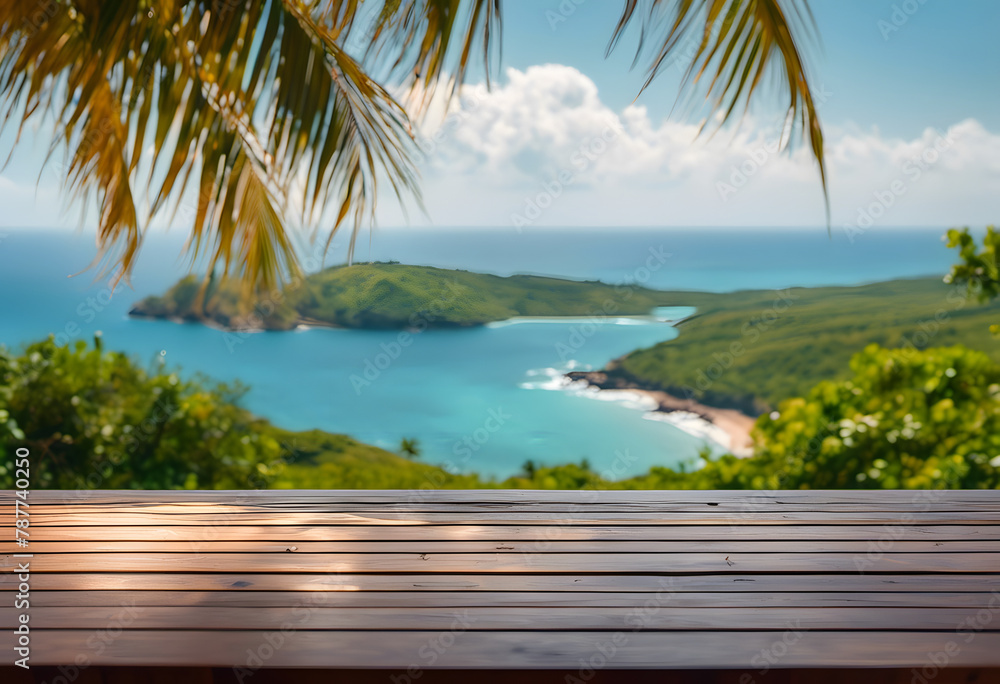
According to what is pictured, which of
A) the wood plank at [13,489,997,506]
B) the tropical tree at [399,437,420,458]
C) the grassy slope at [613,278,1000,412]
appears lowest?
the tropical tree at [399,437,420,458]

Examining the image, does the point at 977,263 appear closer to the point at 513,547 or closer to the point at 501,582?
the point at 513,547

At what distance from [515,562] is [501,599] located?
192mm

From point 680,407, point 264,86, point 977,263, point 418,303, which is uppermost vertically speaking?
point 264,86

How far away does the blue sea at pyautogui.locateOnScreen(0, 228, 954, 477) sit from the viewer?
14.1 feet

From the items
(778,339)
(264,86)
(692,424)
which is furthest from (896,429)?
(264,86)

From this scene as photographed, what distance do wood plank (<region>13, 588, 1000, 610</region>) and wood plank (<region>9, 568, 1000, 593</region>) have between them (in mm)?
20

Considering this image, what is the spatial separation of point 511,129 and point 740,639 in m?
3.64

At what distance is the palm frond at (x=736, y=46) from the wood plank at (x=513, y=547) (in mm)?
846

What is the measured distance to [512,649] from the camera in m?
1.12

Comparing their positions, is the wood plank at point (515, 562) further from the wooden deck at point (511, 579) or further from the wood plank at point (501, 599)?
the wood plank at point (501, 599)

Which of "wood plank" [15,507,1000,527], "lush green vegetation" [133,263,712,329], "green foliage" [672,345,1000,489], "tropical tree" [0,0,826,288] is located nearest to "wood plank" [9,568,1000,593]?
"wood plank" [15,507,1000,527]

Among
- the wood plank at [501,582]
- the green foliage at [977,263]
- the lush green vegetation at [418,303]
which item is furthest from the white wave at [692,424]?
the wood plank at [501,582]

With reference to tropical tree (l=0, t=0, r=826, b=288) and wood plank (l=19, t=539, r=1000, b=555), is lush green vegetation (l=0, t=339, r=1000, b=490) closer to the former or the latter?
tropical tree (l=0, t=0, r=826, b=288)

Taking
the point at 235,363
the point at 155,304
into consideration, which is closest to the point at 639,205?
the point at 235,363
